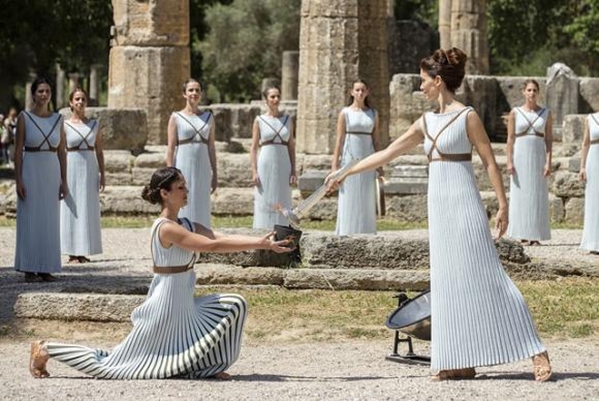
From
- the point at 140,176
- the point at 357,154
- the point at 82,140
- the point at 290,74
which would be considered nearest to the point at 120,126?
the point at 140,176

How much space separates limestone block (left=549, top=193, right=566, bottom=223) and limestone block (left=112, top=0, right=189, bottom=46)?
24.8 ft

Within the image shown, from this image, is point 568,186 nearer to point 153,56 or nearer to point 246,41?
point 153,56

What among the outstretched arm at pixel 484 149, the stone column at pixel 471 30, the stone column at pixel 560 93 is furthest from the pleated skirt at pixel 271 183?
the stone column at pixel 471 30

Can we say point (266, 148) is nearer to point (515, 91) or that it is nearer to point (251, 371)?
point (251, 371)

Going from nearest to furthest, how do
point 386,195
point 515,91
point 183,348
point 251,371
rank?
1. point 183,348
2. point 251,371
3. point 386,195
4. point 515,91

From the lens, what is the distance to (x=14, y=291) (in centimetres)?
1279

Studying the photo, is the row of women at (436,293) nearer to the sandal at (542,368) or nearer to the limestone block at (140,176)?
the sandal at (542,368)

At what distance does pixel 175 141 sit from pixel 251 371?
6.06 metres

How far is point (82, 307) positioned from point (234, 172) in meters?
10.9

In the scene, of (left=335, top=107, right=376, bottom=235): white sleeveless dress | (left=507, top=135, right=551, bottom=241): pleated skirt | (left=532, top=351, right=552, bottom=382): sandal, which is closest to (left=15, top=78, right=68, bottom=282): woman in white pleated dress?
(left=335, top=107, right=376, bottom=235): white sleeveless dress

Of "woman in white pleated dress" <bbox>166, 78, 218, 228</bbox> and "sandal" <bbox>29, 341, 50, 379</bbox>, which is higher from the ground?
"woman in white pleated dress" <bbox>166, 78, 218, 228</bbox>

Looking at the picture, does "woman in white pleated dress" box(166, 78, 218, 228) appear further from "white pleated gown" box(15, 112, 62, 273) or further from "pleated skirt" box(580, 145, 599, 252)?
"pleated skirt" box(580, 145, 599, 252)

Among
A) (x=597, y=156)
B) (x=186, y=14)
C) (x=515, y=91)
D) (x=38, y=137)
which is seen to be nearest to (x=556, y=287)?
(x=597, y=156)

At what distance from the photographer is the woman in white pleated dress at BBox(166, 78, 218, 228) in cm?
1518
